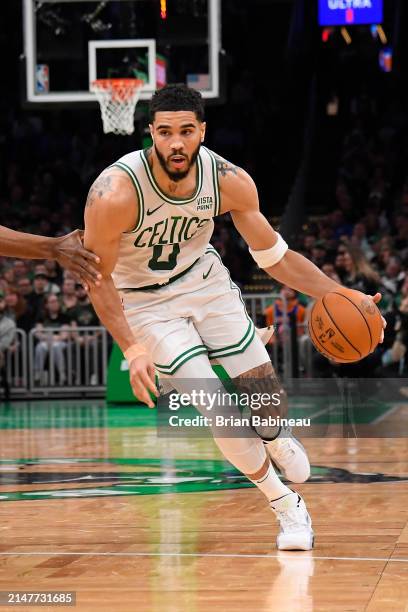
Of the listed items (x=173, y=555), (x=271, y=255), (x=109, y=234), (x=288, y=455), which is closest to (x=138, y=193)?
(x=109, y=234)

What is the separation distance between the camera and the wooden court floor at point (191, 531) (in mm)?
4566

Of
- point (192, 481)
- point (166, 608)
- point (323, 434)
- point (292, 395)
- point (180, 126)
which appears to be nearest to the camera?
point (166, 608)

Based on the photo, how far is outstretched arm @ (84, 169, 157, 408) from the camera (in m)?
5.52

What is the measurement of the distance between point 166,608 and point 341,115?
21.4 metres

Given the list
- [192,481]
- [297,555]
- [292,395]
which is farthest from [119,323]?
[292,395]

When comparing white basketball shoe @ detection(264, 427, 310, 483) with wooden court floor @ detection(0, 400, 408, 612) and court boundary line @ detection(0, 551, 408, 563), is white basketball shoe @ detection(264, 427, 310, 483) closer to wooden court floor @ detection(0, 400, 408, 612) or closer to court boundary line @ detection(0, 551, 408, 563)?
wooden court floor @ detection(0, 400, 408, 612)

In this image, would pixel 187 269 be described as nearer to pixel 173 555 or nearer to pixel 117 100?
pixel 173 555

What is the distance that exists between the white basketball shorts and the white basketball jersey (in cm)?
8

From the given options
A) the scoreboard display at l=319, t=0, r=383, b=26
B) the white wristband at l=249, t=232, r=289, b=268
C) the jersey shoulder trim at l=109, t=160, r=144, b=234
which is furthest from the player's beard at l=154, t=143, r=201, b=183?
the scoreboard display at l=319, t=0, r=383, b=26

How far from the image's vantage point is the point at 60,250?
563 cm

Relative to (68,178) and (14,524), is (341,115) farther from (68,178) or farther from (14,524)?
(14,524)

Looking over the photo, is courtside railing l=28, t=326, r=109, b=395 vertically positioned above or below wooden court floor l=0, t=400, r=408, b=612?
below

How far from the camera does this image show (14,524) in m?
6.40

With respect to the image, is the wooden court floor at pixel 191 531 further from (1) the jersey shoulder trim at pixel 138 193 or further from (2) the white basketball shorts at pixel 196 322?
(1) the jersey shoulder trim at pixel 138 193
